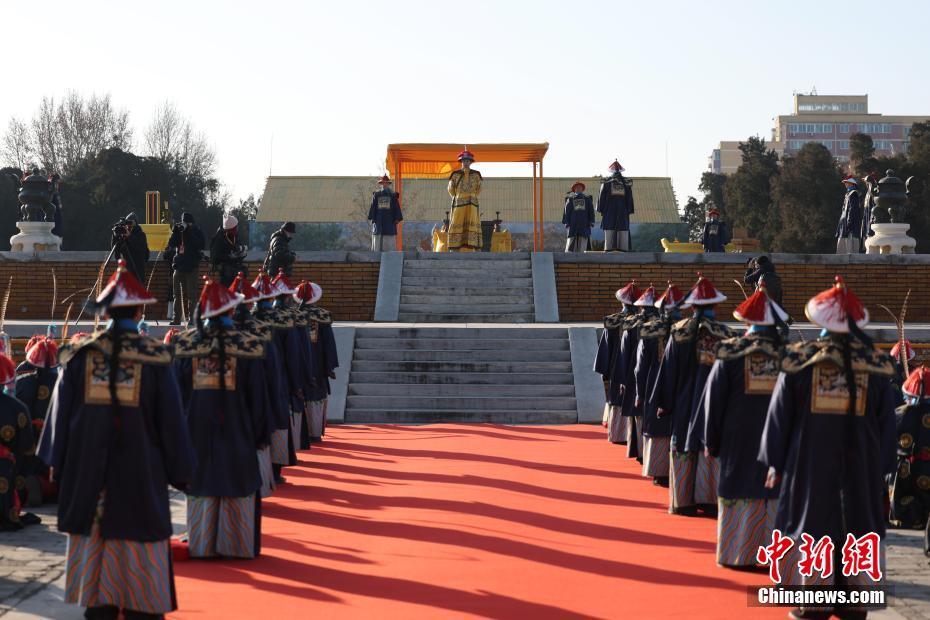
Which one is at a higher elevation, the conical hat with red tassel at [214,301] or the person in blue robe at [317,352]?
the conical hat with red tassel at [214,301]

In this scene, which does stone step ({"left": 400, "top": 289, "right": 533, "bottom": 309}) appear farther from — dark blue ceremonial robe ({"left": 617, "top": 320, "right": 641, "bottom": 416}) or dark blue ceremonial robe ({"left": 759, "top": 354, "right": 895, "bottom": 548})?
dark blue ceremonial robe ({"left": 759, "top": 354, "right": 895, "bottom": 548})

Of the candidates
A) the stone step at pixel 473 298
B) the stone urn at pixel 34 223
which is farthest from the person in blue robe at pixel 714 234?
the stone urn at pixel 34 223

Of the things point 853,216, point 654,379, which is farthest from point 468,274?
point 654,379

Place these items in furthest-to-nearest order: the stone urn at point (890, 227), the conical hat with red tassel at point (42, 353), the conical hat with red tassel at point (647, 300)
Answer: the stone urn at point (890, 227)
the conical hat with red tassel at point (647, 300)
the conical hat with red tassel at point (42, 353)

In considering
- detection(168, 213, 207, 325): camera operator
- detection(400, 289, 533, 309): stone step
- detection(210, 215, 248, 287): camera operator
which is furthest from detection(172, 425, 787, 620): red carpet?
detection(400, 289, 533, 309): stone step

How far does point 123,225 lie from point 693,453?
12.9m

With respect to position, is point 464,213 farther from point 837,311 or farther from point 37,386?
point 837,311

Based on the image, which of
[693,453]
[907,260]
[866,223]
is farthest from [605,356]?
[866,223]

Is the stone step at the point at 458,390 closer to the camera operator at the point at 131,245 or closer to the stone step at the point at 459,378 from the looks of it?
the stone step at the point at 459,378

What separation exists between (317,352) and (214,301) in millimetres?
6433

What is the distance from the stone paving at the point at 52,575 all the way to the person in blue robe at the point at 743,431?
95cm

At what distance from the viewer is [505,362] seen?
1861 centimetres

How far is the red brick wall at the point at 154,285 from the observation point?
2323 cm

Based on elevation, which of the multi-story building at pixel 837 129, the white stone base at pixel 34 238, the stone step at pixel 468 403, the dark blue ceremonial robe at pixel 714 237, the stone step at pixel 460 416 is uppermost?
the multi-story building at pixel 837 129
